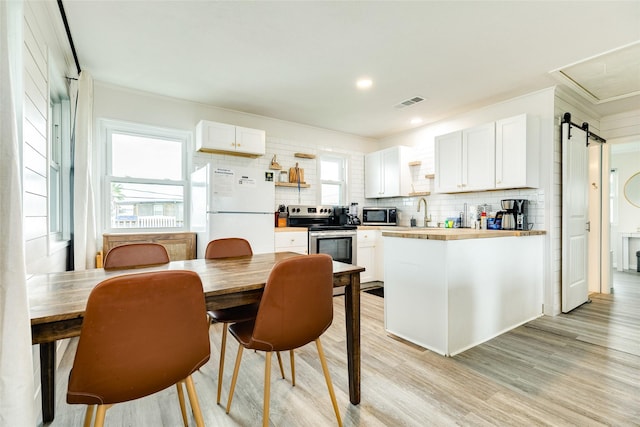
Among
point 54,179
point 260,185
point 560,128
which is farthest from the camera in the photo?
point 260,185

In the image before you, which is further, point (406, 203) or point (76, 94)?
point (406, 203)

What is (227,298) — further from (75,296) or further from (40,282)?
(40,282)

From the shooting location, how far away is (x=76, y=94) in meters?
2.91

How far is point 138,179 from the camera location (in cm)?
368

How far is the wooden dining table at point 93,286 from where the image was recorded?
1029 mm

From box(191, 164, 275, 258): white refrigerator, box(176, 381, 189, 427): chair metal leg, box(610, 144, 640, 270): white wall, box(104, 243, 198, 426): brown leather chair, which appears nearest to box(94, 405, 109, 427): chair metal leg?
box(176, 381, 189, 427): chair metal leg

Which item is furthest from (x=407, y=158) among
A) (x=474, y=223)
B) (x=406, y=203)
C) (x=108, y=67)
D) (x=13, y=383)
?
(x=13, y=383)

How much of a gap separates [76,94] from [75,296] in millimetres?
2623

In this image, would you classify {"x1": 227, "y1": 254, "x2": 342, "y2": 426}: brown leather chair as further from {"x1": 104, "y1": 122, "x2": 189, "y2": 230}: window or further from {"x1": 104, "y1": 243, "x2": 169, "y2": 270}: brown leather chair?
{"x1": 104, "y1": 122, "x2": 189, "y2": 230}: window

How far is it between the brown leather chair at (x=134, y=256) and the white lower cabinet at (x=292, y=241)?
1838 millimetres

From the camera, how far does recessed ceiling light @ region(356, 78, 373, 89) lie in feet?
10.7

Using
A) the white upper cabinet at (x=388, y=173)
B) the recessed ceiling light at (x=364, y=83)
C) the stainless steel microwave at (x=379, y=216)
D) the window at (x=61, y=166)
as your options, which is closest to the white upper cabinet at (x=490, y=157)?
the white upper cabinet at (x=388, y=173)

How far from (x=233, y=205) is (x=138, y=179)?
1.26m

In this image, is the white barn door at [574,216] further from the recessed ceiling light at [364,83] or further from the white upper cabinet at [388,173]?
the recessed ceiling light at [364,83]
